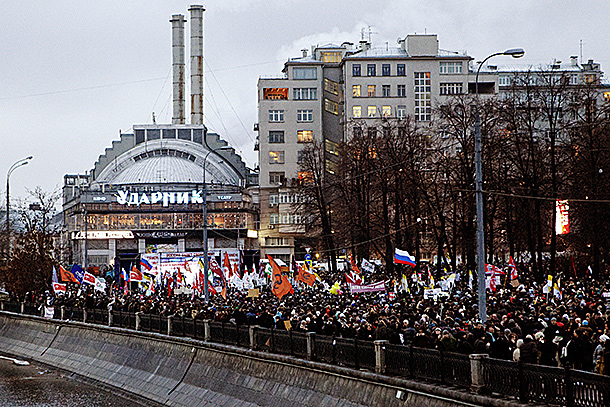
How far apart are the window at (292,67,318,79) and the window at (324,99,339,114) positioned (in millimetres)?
3668

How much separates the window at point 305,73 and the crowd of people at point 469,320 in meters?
72.2

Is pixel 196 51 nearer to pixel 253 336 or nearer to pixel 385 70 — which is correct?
pixel 385 70

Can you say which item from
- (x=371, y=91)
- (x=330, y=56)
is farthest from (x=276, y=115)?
(x=330, y=56)

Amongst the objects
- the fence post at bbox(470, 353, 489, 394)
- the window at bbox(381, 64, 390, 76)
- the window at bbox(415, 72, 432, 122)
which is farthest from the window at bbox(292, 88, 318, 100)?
the fence post at bbox(470, 353, 489, 394)

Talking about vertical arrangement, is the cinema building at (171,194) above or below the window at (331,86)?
below

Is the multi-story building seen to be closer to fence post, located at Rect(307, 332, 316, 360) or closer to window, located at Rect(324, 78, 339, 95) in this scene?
window, located at Rect(324, 78, 339, 95)

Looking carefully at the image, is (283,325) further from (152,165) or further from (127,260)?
(152,165)

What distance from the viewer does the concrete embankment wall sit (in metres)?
19.6

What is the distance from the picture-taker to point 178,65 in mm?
137375

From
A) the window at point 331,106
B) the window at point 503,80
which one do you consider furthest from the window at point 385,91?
the window at point 503,80

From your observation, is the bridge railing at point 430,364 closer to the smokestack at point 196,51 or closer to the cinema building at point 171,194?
the cinema building at point 171,194

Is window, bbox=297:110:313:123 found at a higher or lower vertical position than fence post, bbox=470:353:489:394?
higher

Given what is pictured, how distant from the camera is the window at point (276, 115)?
112 m

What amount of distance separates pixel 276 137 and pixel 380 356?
92.6 meters
